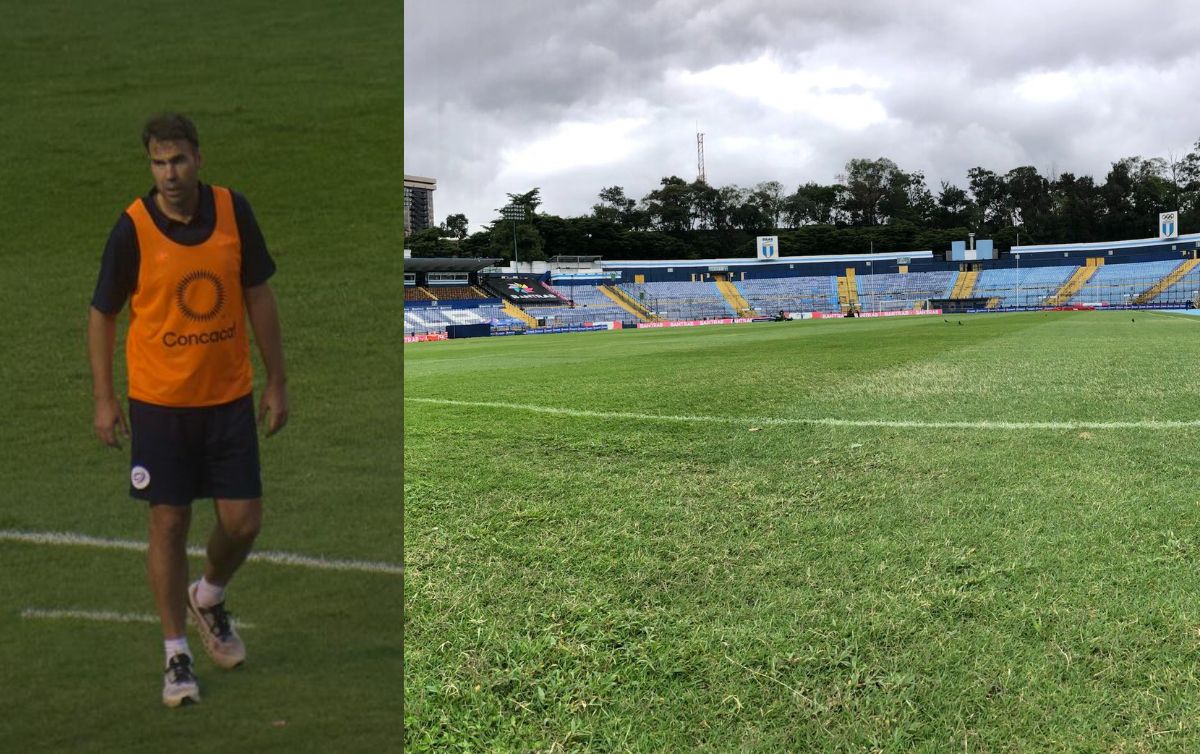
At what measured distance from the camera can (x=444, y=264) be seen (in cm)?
5691

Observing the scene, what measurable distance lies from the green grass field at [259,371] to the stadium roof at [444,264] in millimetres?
53070

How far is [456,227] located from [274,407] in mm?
87499

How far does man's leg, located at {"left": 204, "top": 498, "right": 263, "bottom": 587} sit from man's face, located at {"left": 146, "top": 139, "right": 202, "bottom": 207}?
60cm

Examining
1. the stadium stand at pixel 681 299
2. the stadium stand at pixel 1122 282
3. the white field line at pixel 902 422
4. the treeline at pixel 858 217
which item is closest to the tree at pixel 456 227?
the treeline at pixel 858 217

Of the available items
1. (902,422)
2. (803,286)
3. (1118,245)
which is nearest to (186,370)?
(902,422)

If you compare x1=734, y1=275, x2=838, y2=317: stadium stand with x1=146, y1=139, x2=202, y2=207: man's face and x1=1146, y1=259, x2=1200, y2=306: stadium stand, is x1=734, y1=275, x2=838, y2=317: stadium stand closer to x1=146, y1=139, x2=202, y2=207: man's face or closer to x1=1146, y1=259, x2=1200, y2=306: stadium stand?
x1=1146, y1=259, x2=1200, y2=306: stadium stand

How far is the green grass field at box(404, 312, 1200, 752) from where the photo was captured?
80.1 inches

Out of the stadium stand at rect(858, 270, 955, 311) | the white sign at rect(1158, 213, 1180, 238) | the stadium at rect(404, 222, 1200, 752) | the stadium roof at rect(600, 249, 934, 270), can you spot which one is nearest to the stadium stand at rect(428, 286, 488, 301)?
the stadium roof at rect(600, 249, 934, 270)

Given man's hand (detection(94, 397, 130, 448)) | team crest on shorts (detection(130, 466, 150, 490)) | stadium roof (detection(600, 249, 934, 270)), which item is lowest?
team crest on shorts (detection(130, 466, 150, 490))

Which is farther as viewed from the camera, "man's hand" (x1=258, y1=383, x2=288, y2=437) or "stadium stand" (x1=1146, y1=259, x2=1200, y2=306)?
"stadium stand" (x1=1146, y1=259, x2=1200, y2=306)

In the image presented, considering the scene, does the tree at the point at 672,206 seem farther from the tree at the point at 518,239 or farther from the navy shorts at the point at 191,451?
the navy shorts at the point at 191,451

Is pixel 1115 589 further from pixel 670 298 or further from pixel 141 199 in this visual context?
pixel 670 298

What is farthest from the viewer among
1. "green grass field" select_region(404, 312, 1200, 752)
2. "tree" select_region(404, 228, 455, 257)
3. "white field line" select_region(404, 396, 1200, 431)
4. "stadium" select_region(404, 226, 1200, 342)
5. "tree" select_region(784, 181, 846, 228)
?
"tree" select_region(784, 181, 846, 228)

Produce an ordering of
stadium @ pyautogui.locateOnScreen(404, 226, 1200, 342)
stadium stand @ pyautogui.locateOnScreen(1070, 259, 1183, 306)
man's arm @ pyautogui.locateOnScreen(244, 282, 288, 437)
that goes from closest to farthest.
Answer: man's arm @ pyautogui.locateOnScreen(244, 282, 288, 437), stadium @ pyautogui.locateOnScreen(404, 226, 1200, 342), stadium stand @ pyautogui.locateOnScreen(1070, 259, 1183, 306)
